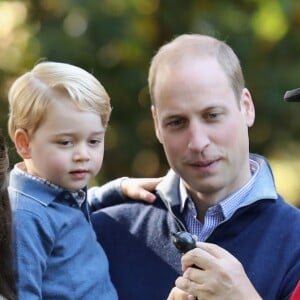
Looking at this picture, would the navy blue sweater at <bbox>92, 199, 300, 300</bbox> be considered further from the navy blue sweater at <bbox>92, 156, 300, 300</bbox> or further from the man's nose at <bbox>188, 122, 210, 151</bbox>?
the man's nose at <bbox>188, 122, 210, 151</bbox>

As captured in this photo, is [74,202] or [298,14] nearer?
[74,202]

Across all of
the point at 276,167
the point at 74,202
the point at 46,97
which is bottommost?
the point at 276,167

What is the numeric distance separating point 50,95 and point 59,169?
0.21 m

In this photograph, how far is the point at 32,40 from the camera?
669cm

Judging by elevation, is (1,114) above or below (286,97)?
below

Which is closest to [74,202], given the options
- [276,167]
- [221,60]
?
[221,60]

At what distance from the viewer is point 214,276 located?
3000 millimetres

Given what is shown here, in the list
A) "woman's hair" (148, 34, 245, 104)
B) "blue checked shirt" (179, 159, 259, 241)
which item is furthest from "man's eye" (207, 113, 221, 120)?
"blue checked shirt" (179, 159, 259, 241)

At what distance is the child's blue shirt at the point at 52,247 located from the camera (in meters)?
2.99

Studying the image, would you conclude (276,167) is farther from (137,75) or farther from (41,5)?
(41,5)

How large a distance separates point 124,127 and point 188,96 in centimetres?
397

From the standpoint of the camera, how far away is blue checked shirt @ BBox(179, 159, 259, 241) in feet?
11.0

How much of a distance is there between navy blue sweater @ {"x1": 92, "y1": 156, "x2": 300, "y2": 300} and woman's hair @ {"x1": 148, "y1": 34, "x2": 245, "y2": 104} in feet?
1.07

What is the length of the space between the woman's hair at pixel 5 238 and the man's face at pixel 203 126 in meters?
0.67
